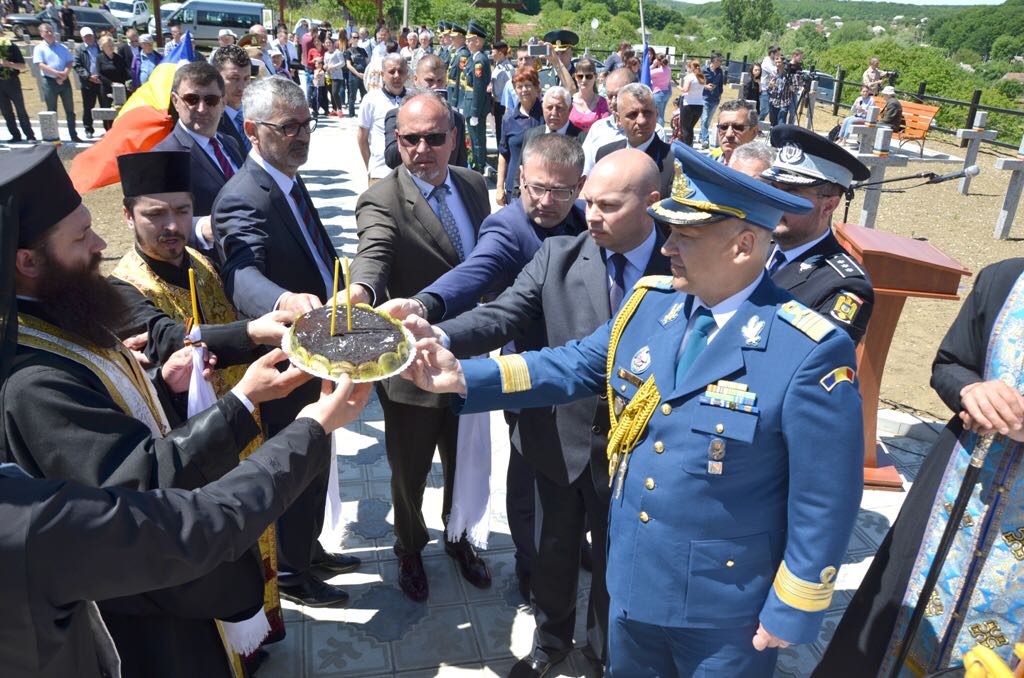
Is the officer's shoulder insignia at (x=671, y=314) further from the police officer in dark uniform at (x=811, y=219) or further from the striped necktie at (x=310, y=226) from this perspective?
the striped necktie at (x=310, y=226)

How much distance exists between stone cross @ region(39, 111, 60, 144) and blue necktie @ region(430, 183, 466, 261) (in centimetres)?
1381

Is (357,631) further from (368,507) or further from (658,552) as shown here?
(658,552)

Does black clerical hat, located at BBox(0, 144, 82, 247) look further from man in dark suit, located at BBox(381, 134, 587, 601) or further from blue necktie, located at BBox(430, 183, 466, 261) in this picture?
blue necktie, located at BBox(430, 183, 466, 261)

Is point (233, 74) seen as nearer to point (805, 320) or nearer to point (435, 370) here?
point (435, 370)

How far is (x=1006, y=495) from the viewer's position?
104 inches

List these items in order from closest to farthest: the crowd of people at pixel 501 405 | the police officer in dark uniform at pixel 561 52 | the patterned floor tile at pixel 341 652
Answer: the crowd of people at pixel 501 405 < the patterned floor tile at pixel 341 652 < the police officer in dark uniform at pixel 561 52

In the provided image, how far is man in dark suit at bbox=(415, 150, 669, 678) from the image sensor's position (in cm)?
294

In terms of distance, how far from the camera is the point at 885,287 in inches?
195

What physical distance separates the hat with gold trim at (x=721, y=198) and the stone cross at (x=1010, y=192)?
10.1 meters

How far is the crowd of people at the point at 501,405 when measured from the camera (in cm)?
192

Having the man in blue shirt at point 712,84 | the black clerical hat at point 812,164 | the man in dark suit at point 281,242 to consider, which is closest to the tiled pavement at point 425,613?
the man in dark suit at point 281,242

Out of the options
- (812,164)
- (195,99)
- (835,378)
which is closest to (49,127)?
(195,99)

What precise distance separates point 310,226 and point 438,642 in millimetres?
2184

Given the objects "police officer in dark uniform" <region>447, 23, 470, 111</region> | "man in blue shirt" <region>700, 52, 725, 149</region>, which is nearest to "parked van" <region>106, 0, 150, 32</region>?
"police officer in dark uniform" <region>447, 23, 470, 111</region>
